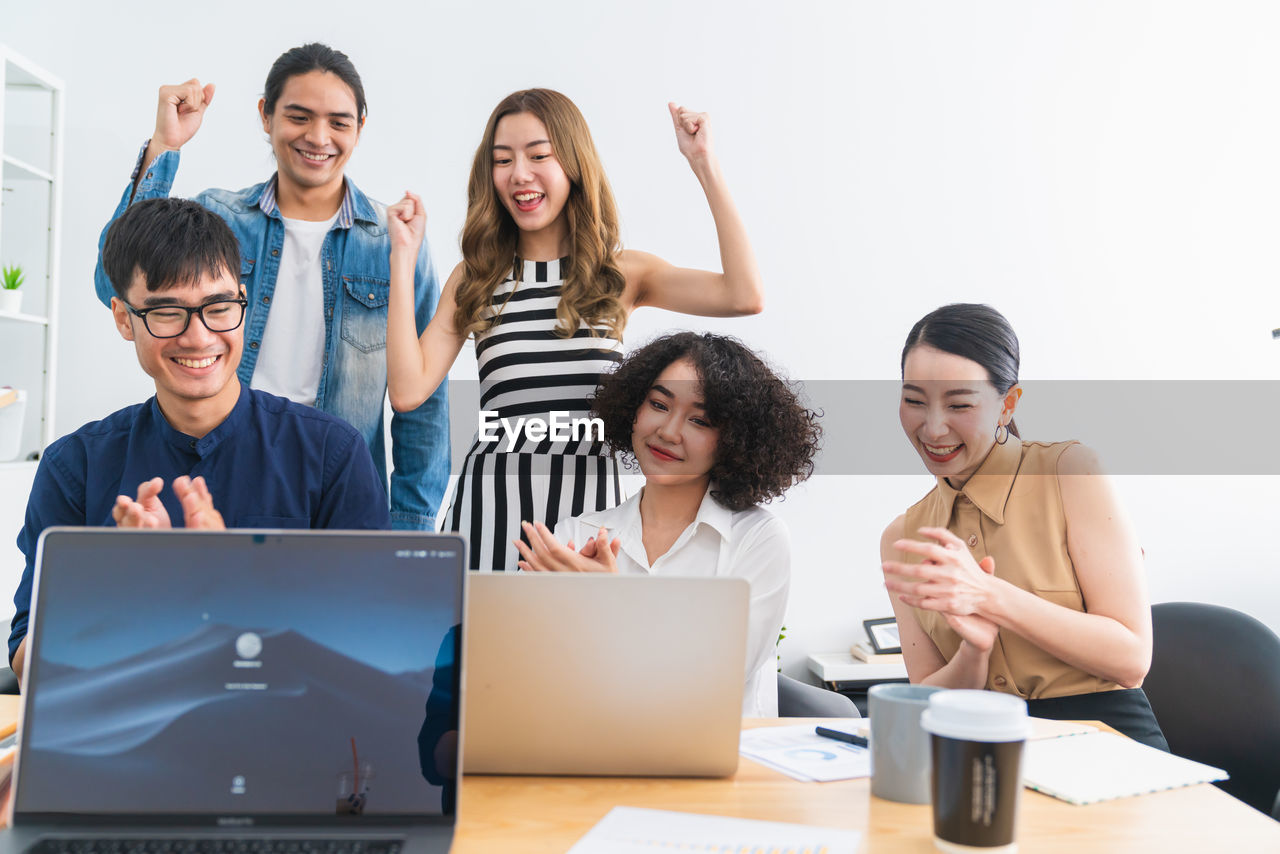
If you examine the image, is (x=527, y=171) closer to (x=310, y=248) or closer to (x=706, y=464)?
(x=310, y=248)

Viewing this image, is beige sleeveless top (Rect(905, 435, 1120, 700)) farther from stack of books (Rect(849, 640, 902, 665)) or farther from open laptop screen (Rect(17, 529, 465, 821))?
stack of books (Rect(849, 640, 902, 665))

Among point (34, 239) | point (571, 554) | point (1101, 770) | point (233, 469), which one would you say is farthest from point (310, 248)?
point (1101, 770)

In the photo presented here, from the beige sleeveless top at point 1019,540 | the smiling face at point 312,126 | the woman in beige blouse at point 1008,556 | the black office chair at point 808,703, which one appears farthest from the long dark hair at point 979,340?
the smiling face at point 312,126

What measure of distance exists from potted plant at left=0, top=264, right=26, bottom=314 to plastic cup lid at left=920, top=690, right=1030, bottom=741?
101 inches

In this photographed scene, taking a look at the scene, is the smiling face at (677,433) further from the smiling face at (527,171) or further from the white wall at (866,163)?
the white wall at (866,163)

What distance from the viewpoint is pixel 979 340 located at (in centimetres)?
163

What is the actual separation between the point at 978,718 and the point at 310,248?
1800 millimetres

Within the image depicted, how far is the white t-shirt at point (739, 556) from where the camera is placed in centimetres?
159

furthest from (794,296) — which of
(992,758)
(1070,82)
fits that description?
(992,758)

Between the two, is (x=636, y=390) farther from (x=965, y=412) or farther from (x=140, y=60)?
(x=140, y=60)

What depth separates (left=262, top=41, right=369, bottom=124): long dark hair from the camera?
2.13m

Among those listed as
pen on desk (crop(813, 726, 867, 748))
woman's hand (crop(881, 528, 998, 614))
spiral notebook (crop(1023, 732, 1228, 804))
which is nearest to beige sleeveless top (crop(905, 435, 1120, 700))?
woman's hand (crop(881, 528, 998, 614))

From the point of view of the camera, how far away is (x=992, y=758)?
74 cm

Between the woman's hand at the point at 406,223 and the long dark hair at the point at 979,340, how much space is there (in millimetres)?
1029
